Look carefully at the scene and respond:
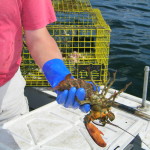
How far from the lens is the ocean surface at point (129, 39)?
648 centimetres

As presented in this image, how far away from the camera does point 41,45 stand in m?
2.61

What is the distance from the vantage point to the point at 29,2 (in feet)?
8.02

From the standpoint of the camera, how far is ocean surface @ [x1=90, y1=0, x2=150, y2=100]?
21.3 ft

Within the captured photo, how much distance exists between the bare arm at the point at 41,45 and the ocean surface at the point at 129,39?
354 cm

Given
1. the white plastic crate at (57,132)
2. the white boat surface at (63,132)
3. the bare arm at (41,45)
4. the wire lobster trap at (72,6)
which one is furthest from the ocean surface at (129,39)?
the bare arm at (41,45)

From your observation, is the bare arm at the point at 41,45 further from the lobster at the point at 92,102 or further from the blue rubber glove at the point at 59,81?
the lobster at the point at 92,102

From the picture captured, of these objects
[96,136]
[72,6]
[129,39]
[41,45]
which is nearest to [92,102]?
[96,136]

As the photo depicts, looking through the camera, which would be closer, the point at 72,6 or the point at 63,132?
the point at 63,132

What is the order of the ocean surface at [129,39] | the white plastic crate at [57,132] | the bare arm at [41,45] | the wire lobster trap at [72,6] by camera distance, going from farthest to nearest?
the ocean surface at [129,39]
the wire lobster trap at [72,6]
the white plastic crate at [57,132]
the bare arm at [41,45]

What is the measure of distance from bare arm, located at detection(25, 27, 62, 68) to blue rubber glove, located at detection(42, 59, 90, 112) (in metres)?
0.07

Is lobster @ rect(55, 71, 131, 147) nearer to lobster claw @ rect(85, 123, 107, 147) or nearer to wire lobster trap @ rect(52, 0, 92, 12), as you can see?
lobster claw @ rect(85, 123, 107, 147)

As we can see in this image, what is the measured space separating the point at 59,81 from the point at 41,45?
0.41 meters

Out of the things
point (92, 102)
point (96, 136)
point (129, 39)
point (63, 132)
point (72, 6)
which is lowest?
point (129, 39)

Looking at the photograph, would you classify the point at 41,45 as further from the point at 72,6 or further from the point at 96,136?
the point at 72,6
